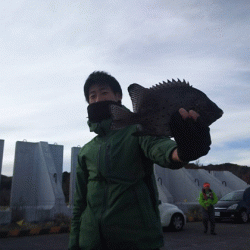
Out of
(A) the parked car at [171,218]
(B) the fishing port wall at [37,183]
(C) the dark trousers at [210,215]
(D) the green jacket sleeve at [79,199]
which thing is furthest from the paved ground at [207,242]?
(D) the green jacket sleeve at [79,199]

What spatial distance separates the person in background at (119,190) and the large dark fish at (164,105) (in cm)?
19

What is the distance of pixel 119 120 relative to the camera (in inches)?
53.3

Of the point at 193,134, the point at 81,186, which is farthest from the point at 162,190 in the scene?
the point at 193,134

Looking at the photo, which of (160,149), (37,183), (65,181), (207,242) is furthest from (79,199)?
(65,181)

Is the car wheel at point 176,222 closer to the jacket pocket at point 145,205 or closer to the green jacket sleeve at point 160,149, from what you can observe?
the jacket pocket at point 145,205

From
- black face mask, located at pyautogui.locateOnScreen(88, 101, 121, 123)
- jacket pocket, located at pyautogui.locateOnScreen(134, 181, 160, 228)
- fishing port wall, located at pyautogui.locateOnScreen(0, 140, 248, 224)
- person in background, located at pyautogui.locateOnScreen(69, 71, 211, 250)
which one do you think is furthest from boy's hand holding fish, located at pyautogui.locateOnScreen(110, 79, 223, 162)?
fishing port wall, located at pyautogui.locateOnScreen(0, 140, 248, 224)

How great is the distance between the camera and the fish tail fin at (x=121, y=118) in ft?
4.38

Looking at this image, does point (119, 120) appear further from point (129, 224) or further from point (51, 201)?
point (51, 201)

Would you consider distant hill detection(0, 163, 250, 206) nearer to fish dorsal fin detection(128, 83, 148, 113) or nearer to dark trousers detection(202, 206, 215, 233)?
dark trousers detection(202, 206, 215, 233)

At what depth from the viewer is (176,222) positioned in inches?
389

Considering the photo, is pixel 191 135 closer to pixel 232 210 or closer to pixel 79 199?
pixel 79 199

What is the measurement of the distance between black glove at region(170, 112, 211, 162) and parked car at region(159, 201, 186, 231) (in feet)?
29.7

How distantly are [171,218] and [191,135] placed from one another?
9472 millimetres

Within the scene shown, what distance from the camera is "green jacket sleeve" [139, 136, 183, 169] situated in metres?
1.36
